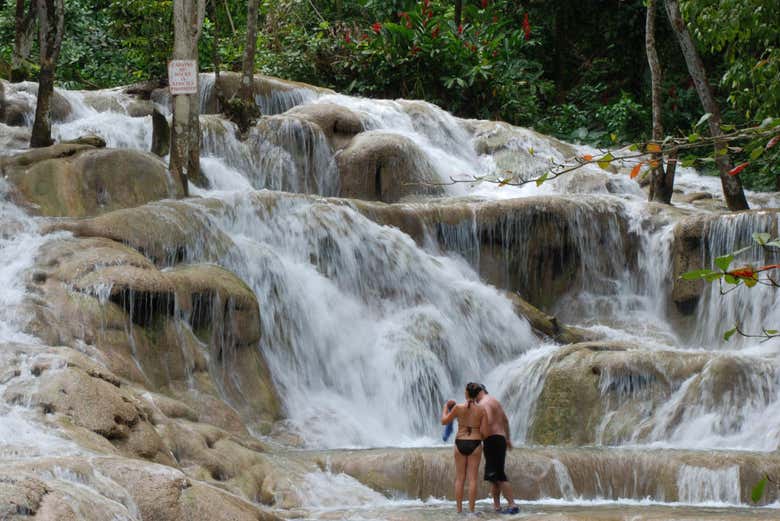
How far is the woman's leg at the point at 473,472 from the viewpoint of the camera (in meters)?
9.32

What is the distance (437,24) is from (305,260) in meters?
12.3

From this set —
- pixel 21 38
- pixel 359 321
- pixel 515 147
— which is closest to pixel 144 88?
pixel 21 38

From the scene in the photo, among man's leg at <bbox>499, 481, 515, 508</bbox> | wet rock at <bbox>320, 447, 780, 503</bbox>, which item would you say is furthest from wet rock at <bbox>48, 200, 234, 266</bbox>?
man's leg at <bbox>499, 481, 515, 508</bbox>

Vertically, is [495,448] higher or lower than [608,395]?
higher

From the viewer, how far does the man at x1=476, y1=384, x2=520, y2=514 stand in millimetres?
9453

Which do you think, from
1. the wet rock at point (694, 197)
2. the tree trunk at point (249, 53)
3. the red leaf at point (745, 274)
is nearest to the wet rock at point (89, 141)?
the tree trunk at point (249, 53)

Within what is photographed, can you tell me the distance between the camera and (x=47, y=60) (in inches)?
603

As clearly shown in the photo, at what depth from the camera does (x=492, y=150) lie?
21.8 metres

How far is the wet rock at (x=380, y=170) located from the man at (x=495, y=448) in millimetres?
10105

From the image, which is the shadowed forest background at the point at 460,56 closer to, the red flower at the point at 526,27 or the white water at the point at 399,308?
the red flower at the point at 526,27

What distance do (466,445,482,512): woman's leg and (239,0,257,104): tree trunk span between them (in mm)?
11185

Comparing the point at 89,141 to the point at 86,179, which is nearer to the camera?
the point at 86,179

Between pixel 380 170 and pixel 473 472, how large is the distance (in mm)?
10677

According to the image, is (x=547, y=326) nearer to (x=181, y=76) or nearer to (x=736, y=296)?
(x=736, y=296)
